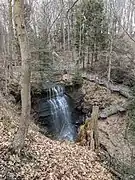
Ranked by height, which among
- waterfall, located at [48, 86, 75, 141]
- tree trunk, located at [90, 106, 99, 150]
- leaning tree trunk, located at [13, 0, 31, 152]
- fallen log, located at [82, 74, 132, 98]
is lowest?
waterfall, located at [48, 86, 75, 141]

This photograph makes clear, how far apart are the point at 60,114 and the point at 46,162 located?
13103 mm

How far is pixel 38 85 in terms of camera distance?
67.1 feet

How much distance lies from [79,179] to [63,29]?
1108 inches

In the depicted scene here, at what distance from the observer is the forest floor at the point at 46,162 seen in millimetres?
6770

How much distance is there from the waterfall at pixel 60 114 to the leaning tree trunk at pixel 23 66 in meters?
10.7

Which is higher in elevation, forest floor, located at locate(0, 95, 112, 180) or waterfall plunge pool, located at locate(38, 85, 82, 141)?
forest floor, located at locate(0, 95, 112, 180)

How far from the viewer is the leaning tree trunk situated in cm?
648

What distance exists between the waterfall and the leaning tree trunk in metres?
10.7

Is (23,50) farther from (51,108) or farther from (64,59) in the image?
(64,59)

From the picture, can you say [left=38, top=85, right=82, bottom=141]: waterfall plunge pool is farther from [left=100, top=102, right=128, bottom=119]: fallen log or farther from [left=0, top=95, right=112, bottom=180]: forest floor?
[left=0, top=95, right=112, bottom=180]: forest floor

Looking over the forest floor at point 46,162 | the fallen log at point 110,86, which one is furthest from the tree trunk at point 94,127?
the fallen log at point 110,86

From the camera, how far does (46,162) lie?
7.54 m

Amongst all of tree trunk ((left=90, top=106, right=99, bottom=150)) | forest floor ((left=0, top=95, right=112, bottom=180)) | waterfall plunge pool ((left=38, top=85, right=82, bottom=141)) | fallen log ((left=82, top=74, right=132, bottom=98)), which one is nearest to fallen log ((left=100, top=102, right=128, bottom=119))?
fallen log ((left=82, top=74, right=132, bottom=98))

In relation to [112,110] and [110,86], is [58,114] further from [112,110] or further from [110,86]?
[110,86]
